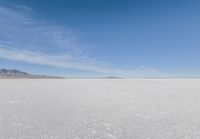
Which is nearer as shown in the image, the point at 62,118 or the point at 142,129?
the point at 142,129

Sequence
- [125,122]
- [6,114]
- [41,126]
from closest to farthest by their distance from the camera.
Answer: [41,126] < [125,122] < [6,114]

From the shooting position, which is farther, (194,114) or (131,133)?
(194,114)

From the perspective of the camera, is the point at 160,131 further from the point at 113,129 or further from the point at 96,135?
the point at 96,135

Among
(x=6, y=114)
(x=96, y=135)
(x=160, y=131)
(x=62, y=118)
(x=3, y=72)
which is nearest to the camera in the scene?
(x=96, y=135)

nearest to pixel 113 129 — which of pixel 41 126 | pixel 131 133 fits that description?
pixel 131 133

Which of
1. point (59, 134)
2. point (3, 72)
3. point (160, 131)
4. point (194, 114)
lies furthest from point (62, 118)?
point (3, 72)

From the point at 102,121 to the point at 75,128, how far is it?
0.58m

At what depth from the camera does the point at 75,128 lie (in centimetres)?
310

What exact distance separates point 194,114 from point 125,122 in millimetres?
1427

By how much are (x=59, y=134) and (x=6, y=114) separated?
168 centimetres

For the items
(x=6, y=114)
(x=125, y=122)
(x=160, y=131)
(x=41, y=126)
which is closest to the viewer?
(x=160, y=131)

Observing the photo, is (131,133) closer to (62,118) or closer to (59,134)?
(59,134)

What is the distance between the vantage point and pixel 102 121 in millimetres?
3537

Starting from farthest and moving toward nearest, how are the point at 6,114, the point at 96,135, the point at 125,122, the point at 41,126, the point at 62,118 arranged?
1. the point at 6,114
2. the point at 62,118
3. the point at 125,122
4. the point at 41,126
5. the point at 96,135
